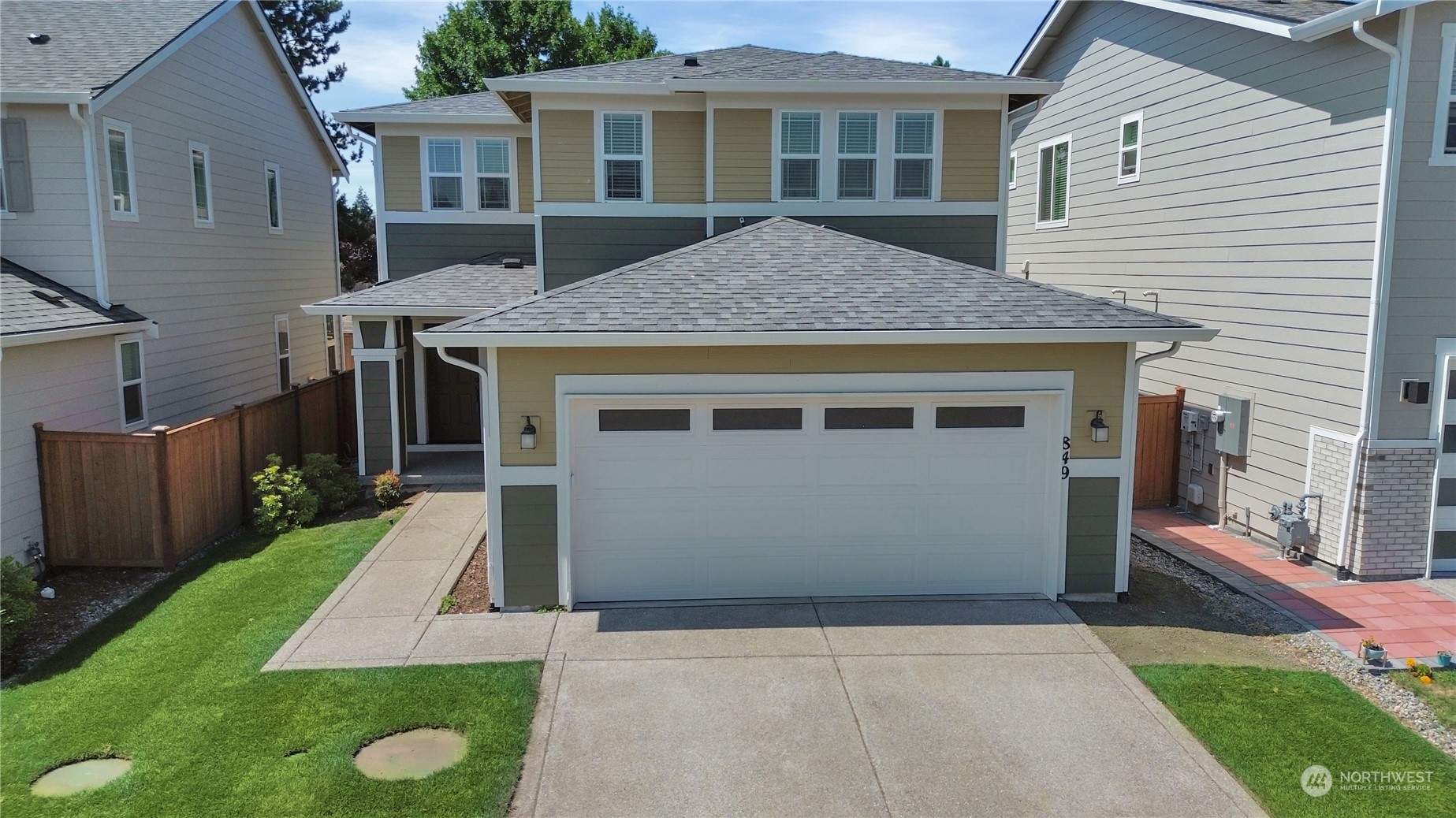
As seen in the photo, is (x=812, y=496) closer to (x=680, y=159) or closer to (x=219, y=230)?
(x=680, y=159)

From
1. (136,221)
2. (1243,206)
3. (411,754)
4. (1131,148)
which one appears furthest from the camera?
(1131,148)

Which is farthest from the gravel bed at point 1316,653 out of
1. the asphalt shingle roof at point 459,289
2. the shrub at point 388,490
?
the shrub at point 388,490

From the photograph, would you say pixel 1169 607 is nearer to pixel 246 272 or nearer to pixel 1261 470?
pixel 1261 470

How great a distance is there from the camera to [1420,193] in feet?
31.6

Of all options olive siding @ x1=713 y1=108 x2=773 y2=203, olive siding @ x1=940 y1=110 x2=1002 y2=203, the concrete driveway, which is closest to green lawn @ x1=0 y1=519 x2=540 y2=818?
the concrete driveway

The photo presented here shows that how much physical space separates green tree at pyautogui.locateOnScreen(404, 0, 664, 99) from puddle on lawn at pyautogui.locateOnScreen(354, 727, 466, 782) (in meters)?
27.9

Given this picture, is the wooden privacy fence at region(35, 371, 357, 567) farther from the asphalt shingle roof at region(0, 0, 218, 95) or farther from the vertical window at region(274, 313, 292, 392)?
the vertical window at region(274, 313, 292, 392)

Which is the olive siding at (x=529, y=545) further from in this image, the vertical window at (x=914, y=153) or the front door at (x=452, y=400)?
the front door at (x=452, y=400)

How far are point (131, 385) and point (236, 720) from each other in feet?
25.2

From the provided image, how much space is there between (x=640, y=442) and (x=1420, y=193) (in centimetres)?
858

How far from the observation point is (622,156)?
42.2ft

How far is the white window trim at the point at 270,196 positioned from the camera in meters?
17.5

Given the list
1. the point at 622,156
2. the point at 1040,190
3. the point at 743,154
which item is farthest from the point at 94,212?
the point at 1040,190

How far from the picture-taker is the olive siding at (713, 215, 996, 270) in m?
12.8
